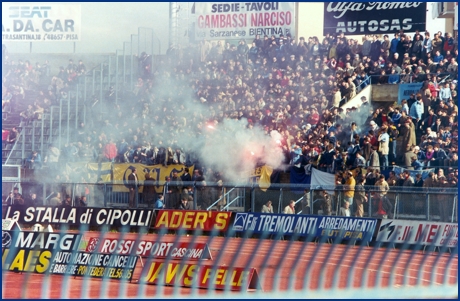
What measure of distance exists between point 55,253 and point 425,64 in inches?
443

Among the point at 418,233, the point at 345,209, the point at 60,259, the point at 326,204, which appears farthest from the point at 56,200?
the point at 418,233

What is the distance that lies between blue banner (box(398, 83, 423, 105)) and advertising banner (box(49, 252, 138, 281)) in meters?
10.1

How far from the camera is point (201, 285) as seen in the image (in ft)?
37.6

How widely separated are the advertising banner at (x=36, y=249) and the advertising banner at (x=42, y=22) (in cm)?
1925

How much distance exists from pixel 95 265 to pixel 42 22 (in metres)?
21.8

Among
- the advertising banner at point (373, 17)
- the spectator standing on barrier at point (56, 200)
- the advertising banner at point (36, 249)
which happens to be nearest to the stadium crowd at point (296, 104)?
the spectator standing on barrier at point (56, 200)

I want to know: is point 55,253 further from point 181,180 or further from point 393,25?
point 393,25

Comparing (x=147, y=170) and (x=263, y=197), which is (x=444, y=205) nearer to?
(x=263, y=197)

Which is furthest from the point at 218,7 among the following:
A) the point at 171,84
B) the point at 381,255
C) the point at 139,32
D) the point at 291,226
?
the point at 381,255

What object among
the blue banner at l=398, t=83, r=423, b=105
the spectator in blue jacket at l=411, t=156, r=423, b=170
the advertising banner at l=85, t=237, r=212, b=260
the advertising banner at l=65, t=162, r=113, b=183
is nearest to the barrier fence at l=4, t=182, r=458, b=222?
the spectator in blue jacket at l=411, t=156, r=423, b=170

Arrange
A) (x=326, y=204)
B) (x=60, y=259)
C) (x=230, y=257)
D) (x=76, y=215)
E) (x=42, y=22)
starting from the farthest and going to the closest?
(x=42, y=22) < (x=76, y=215) < (x=326, y=204) < (x=230, y=257) < (x=60, y=259)

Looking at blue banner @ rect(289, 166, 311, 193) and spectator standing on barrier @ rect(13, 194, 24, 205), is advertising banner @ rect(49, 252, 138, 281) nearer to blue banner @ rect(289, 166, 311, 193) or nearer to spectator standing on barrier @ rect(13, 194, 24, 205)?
blue banner @ rect(289, 166, 311, 193)

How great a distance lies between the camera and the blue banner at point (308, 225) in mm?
16828

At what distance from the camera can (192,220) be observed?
19.4 metres
